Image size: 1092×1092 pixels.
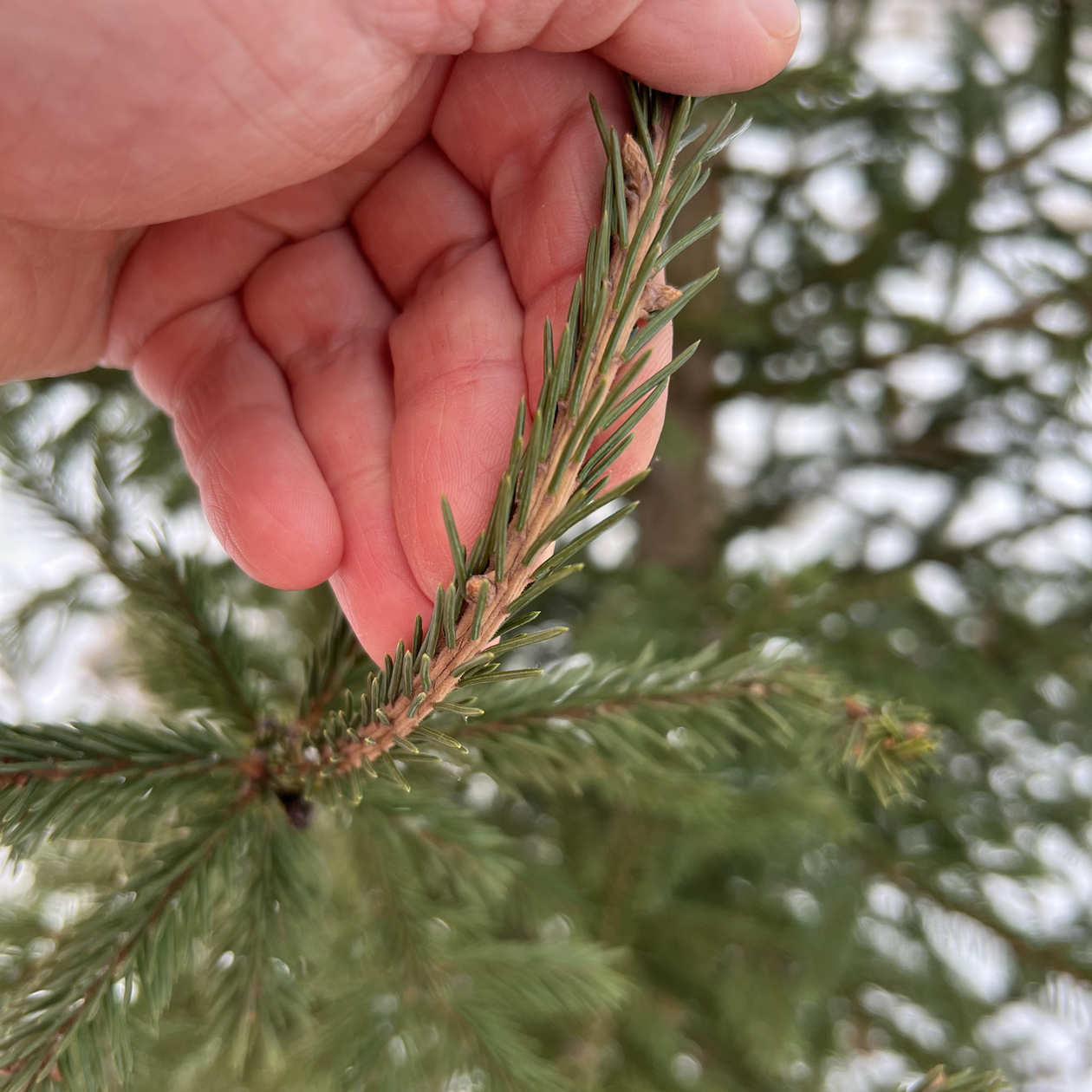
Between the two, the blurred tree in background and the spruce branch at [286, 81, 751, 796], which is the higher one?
the spruce branch at [286, 81, 751, 796]

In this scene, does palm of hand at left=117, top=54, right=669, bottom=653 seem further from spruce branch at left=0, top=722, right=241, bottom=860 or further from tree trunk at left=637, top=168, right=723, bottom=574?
tree trunk at left=637, top=168, right=723, bottom=574

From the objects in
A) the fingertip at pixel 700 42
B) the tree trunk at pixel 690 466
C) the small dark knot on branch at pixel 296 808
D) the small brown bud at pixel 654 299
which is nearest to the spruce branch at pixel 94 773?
the small dark knot on branch at pixel 296 808

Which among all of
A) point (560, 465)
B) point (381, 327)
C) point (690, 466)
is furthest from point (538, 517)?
point (690, 466)

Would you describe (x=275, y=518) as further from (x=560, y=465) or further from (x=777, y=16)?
(x=777, y=16)

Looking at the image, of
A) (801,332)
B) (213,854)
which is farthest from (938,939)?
(213,854)

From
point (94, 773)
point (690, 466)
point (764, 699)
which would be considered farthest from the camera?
point (690, 466)

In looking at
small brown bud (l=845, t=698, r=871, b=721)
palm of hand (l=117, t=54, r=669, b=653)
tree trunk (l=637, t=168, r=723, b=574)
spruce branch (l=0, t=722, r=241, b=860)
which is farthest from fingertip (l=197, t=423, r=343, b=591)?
tree trunk (l=637, t=168, r=723, b=574)

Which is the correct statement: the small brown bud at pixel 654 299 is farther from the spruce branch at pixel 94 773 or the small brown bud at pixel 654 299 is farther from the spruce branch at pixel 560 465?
the spruce branch at pixel 94 773

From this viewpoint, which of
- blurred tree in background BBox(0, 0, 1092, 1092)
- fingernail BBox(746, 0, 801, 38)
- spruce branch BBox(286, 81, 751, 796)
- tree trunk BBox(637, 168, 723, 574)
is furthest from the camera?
tree trunk BBox(637, 168, 723, 574)
